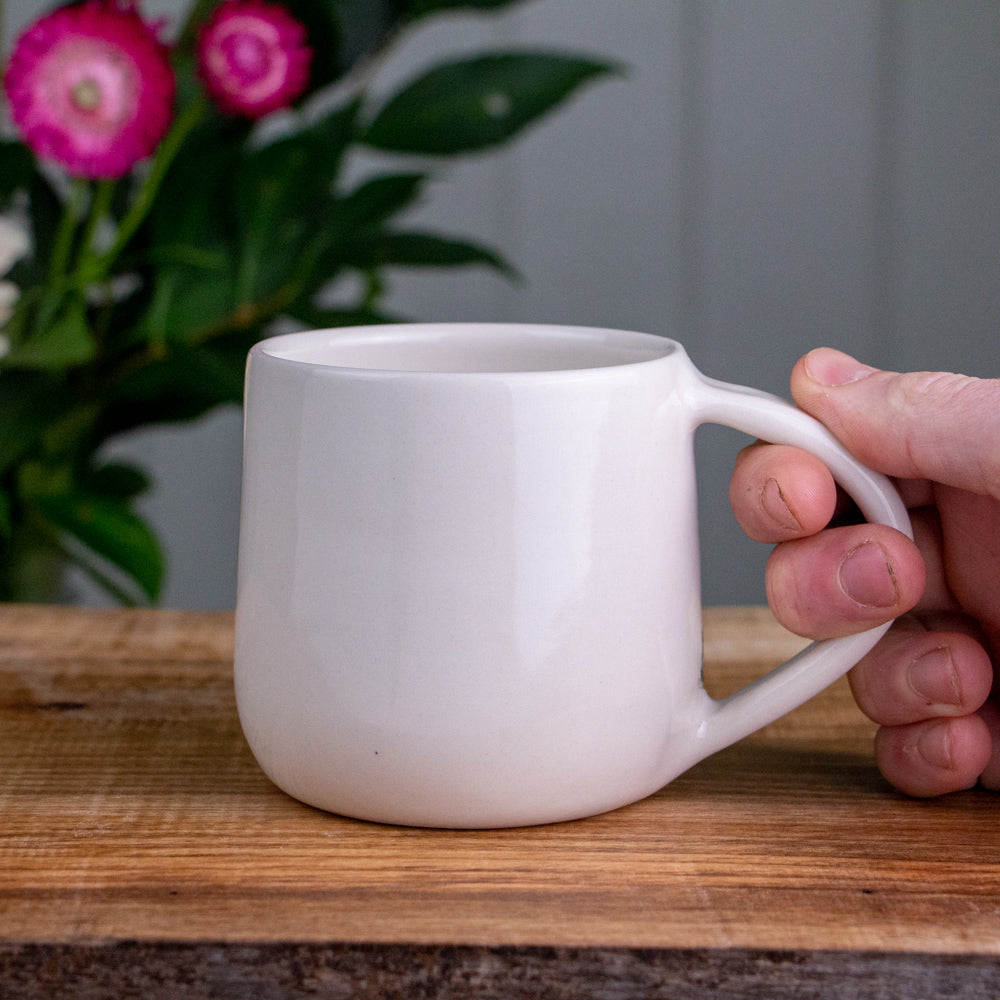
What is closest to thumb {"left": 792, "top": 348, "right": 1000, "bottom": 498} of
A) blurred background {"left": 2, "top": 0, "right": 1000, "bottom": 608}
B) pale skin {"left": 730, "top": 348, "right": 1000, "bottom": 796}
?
pale skin {"left": 730, "top": 348, "right": 1000, "bottom": 796}

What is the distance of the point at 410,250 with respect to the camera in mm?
893

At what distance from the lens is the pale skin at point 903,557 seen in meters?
0.40

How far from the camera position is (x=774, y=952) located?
1.01 feet

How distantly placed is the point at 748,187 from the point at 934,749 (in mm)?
1077

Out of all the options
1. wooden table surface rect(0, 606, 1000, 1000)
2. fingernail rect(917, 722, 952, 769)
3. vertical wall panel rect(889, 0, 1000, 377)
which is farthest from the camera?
vertical wall panel rect(889, 0, 1000, 377)

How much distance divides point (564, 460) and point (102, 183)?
0.57m

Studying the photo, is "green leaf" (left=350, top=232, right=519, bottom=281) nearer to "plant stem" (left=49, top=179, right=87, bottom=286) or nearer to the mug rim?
"plant stem" (left=49, top=179, right=87, bottom=286)

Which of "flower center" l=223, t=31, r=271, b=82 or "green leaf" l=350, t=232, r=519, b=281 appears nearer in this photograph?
"flower center" l=223, t=31, r=271, b=82

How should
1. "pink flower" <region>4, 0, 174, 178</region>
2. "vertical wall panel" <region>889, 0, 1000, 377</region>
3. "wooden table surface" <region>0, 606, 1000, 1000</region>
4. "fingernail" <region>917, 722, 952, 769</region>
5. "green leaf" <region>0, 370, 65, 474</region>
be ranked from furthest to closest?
1. "vertical wall panel" <region>889, 0, 1000, 377</region>
2. "green leaf" <region>0, 370, 65, 474</region>
3. "pink flower" <region>4, 0, 174, 178</region>
4. "fingernail" <region>917, 722, 952, 769</region>
5. "wooden table surface" <region>0, 606, 1000, 1000</region>

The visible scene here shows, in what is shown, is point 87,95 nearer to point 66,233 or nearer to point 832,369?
point 66,233

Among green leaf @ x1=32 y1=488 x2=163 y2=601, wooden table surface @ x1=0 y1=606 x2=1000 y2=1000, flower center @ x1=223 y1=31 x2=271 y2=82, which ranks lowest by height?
green leaf @ x1=32 y1=488 x2=163 y2=601

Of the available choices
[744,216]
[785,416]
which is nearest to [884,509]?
[785,416]

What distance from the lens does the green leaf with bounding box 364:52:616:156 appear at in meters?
0.87

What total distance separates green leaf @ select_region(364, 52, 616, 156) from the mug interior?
1.46 ft
